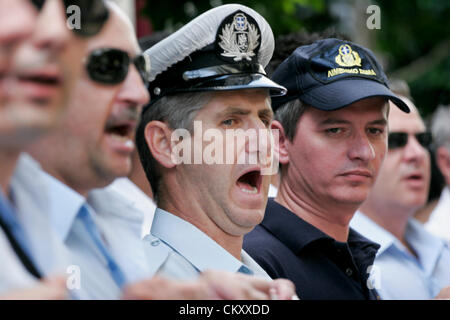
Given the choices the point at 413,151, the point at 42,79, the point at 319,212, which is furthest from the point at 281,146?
the point at 42,79

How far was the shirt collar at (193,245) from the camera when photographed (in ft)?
7.75

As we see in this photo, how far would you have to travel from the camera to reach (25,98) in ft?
4.39

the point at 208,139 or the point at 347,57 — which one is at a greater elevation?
the point at 347,57

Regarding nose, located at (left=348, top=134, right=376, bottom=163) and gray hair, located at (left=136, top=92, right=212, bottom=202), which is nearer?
gray hair, located at (left=136, top=92, right=212, bottom=202)

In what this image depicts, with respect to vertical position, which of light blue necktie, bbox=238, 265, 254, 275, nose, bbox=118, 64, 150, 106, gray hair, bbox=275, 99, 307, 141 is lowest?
light blue necktie, bbox=238, 265, 254, 275

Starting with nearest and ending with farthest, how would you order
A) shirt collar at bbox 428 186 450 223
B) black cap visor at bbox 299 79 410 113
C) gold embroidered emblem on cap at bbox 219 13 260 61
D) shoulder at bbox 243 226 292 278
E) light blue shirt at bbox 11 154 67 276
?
light blue shirt at bbox 11 154 67 276, gold embroidered emblem on cap at bbox 219 13 260 61, shoulder at bbox 243 226 292 278, black cap visor at bbox 299 79 410 113, shirt collar at bbox 428 186 450 223

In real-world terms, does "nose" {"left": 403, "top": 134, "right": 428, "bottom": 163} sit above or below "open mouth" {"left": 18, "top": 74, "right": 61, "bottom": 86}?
below

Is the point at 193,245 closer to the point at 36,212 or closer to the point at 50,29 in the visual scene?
the point at 36,212

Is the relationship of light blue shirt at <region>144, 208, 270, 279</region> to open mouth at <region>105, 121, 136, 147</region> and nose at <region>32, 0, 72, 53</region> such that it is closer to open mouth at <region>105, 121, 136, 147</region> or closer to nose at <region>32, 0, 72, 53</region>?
open mouth at <region>105, 121, 136, 147</region>

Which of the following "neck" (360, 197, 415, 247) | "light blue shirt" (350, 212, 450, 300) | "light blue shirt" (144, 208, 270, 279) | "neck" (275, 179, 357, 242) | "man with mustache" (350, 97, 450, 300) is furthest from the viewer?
"neck" (360, 197, 415, 247)

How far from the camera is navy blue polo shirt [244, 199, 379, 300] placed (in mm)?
2893

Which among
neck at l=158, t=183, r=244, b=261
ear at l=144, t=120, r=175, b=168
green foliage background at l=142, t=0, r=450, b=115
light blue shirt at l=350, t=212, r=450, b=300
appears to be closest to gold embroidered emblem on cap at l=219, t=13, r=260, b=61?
ear at l=144, t=120, r=175, b=168

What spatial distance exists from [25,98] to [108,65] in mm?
298

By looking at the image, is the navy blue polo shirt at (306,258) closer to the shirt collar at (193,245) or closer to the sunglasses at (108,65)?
the shirt collar at (193,245)
